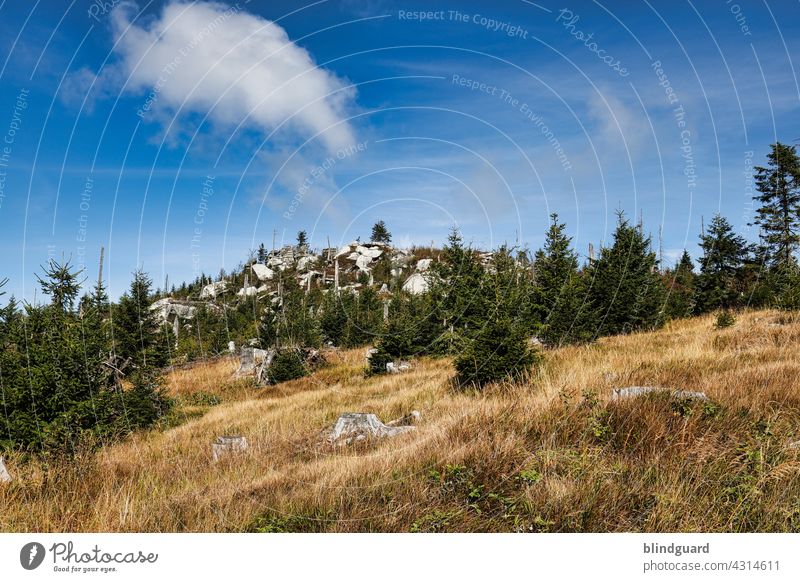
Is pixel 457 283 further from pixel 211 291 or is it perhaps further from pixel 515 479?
pixel 211 291

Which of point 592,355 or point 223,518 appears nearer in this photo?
point 223,518

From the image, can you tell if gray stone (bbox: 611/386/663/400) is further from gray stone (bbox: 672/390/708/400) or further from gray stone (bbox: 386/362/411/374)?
gray stone (bbox: 386/362/411/374)

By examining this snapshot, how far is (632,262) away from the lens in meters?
23.9

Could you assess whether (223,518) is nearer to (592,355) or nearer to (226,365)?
(592,355)

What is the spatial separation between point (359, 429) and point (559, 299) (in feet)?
48.4

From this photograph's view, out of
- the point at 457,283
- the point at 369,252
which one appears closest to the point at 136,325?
the point at 457,283

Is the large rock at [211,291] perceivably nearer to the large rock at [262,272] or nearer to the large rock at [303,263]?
the large rock at [262,272]

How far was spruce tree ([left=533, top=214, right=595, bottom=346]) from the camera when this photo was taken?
18.3 m

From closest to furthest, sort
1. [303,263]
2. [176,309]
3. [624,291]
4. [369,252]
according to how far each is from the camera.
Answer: [624,291] < [176,309] < [303,263] < [369,252]

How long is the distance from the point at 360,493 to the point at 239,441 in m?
4.46

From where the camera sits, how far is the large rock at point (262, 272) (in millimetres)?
73625
